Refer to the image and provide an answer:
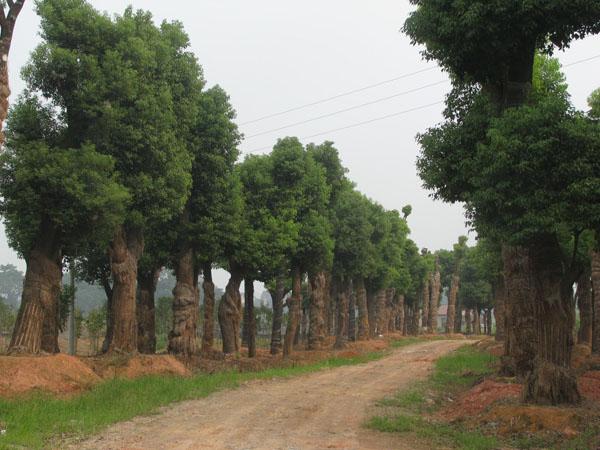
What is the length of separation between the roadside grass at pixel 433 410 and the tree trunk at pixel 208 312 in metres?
11.5

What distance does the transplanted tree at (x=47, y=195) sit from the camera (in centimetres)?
1652

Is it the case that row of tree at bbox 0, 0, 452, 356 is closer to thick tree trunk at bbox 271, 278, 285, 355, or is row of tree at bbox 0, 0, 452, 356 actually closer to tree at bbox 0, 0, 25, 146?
thick tree trunk at bbox 271, 278, 285, 355

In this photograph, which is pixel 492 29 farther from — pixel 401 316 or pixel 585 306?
pixel 401 316

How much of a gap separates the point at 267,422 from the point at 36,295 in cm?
963

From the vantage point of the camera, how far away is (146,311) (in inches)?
1235

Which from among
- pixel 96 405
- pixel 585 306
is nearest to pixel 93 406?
pixel 96 405

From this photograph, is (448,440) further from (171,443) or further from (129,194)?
(129,194)

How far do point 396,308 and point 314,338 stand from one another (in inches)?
1602

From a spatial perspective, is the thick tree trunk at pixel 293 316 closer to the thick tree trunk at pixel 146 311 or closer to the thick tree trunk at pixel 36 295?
the thick tree trunk at pixel 146 311

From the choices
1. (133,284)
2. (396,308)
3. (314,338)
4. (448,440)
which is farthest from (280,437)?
(396,308)

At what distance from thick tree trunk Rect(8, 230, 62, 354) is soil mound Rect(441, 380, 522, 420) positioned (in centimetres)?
1204

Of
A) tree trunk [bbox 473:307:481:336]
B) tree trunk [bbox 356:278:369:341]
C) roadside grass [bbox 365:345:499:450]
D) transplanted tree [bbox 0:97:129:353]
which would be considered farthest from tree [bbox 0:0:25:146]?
tree trunk [bbox 473:307:481:336]

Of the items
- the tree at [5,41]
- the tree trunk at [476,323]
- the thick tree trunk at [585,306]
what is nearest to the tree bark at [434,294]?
the tree trunk at [476,323]

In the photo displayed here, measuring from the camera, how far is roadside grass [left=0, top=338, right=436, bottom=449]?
34.4 feet
